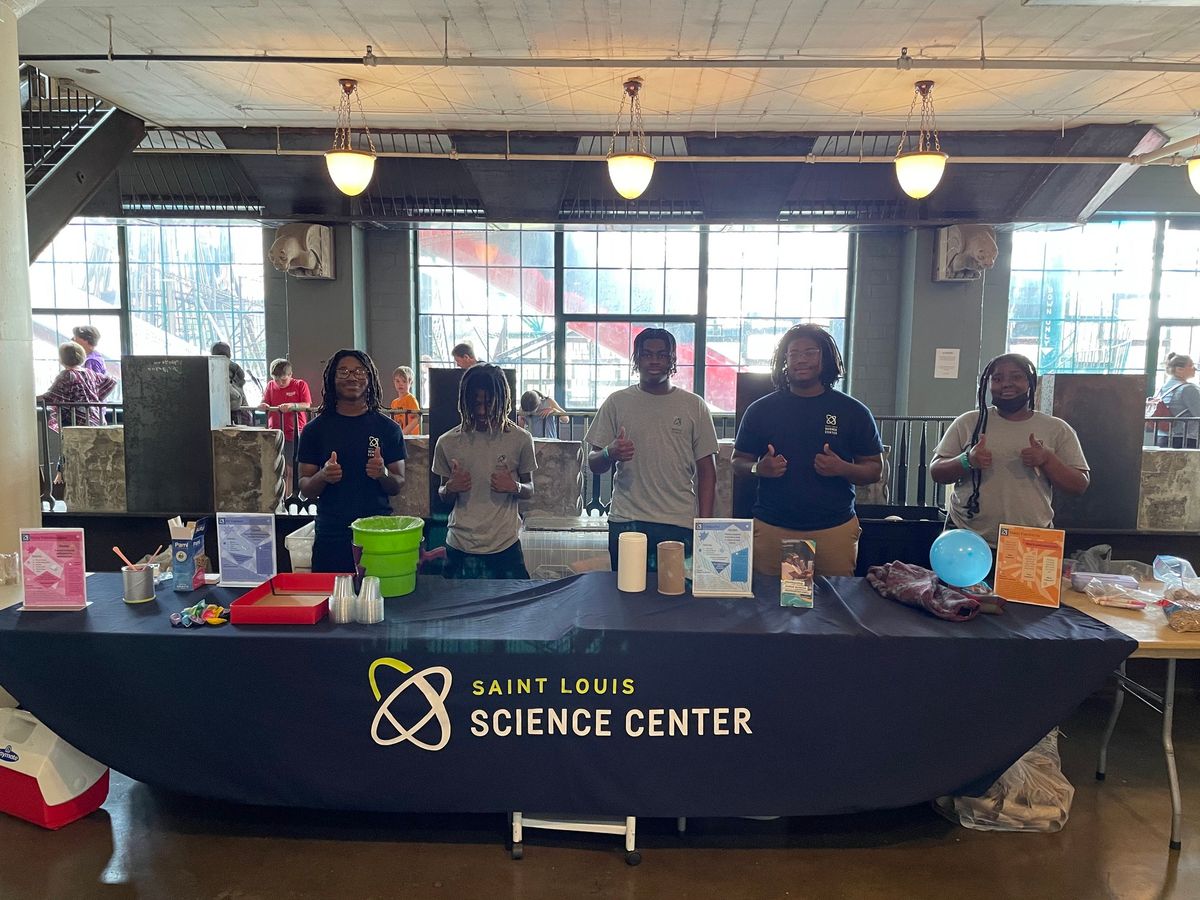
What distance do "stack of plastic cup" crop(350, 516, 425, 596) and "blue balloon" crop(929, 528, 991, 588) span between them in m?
1.73

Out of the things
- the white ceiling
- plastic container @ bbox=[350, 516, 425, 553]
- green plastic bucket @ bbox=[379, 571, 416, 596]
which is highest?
the white ceiling

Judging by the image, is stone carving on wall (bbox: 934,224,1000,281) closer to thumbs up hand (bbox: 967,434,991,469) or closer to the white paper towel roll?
thumbs up hand (bbox: 967,434,991,469)

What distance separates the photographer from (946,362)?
23.5 ft

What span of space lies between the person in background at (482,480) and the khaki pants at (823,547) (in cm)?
→ 93

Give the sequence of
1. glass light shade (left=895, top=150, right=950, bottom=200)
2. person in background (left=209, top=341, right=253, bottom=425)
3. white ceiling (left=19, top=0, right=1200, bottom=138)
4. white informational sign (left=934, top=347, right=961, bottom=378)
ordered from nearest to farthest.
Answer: white ceiling (left=19, top=0, right=1200, bottom=138)
glass light shade (left=895, top=150, right=950, bottom=200)
person in background (left=209, top=341, right=253, bottom=425)
white informational sign (left=934, top=347, right=961, bottom=378)

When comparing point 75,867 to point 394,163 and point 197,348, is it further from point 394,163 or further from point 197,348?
point 197,348

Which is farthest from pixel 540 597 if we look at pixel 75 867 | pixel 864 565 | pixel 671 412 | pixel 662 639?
pixel 864 565

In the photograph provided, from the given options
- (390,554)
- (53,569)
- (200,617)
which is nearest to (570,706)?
(390,554)

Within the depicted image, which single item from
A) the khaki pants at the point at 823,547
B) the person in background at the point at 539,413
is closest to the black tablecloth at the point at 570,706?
the khaki pants at the point at 823,547

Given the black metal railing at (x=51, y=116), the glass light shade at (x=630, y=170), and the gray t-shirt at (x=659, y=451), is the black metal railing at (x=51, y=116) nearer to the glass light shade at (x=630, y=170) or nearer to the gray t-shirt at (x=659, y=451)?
the glass light shade at (x=630, y=170)

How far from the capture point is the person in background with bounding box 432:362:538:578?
2.85m

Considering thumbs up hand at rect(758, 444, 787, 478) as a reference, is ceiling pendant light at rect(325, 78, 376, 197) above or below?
above

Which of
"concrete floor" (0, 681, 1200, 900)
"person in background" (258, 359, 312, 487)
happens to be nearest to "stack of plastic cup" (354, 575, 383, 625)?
"concrete floor" (0, 681, 1200, 900)

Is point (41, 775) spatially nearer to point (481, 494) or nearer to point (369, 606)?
point (369, 606)
